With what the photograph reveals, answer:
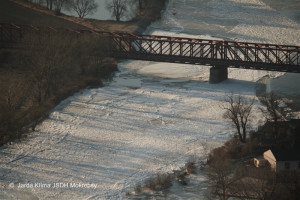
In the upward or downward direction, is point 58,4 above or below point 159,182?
above

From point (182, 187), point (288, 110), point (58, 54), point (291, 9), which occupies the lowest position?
point (182, 187)

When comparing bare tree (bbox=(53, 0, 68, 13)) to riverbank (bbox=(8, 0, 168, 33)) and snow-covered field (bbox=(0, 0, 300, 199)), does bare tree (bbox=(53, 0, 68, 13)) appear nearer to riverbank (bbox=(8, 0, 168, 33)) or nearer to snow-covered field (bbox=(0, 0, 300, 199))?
riverbank (bbox=(8, 0, 168, 33))

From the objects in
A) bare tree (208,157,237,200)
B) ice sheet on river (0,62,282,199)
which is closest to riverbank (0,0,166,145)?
ice sheet on river (0,62,282,199)

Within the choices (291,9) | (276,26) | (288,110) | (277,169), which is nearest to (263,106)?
(288,110)

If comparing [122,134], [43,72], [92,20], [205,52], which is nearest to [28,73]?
[43,72]

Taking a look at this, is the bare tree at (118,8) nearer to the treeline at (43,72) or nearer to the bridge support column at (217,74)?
the treeline at (43,72)

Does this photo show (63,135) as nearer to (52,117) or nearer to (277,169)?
(52,117)

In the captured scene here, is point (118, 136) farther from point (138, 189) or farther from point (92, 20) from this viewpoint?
point (92, 20)
